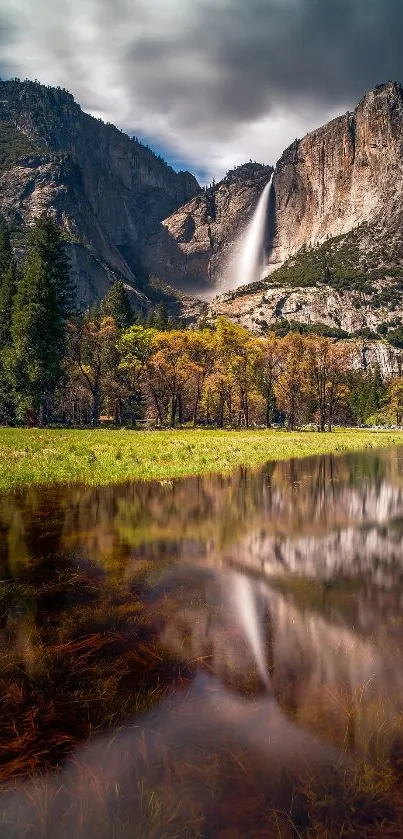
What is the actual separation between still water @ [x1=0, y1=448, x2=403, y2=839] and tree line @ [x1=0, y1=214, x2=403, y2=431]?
46241 millimetres

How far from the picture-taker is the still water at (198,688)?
3.10 metres

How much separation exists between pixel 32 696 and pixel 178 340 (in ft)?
209

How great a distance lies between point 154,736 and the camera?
12.2ft

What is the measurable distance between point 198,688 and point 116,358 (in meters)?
67.4

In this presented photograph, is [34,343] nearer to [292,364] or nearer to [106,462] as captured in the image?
[106,462]

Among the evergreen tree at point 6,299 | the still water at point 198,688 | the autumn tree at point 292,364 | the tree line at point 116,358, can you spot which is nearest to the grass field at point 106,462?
the still water at point 198,688

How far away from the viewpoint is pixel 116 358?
2739 inches

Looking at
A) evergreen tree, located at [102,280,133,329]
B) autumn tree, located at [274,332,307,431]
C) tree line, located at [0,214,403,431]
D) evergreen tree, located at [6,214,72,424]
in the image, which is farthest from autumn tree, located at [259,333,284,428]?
evergreen tree, located at [6,214,72,424]

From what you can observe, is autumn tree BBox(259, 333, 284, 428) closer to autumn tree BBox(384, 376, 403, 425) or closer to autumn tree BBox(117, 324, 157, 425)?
autumn tree BBox(117, 324, 157, 425)

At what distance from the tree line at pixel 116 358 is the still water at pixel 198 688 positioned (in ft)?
152

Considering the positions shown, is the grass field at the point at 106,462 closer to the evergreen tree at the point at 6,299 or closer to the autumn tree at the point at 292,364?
the evergreen tree at the point at 6,299

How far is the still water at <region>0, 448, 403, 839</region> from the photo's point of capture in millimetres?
3096

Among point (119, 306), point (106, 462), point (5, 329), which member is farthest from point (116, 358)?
point (106, 462)

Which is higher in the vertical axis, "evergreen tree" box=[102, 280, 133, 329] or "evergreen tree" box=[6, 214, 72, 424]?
"evergreen tree" box=[102, 280, 133, 329]
